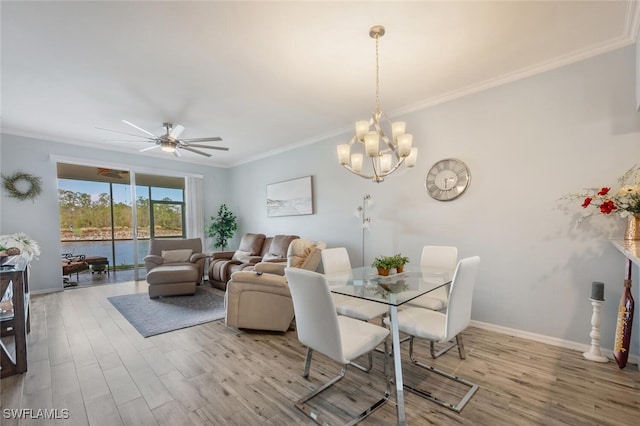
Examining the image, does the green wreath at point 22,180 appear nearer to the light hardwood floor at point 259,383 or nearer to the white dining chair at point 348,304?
the light hardwood floor at point 259,383

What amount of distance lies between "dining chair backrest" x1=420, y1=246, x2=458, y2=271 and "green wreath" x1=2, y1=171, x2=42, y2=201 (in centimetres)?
624

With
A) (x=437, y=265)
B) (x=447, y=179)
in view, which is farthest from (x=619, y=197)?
(x=437, y=265)

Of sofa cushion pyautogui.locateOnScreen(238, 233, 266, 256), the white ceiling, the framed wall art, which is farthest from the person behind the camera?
sofa cushion pyautogui.locateOnScreen(238, 233, 266, 256)

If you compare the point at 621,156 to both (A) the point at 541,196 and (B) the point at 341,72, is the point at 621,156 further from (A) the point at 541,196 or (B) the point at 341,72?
(B) the point at 341,72

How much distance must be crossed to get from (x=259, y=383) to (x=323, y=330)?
908 millimetres

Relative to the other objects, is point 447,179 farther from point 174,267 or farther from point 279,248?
point 174,267

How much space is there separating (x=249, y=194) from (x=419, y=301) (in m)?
4.87

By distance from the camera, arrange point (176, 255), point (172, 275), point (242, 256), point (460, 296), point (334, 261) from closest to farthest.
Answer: point (460, 296)
point (334, 261)
point (172, 275)
point (176, 255)
point (242, 256)

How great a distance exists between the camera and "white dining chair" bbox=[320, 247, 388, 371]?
2371 mm

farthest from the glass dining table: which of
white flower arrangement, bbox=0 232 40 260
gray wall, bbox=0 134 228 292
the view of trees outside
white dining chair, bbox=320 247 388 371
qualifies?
the view of trees outside

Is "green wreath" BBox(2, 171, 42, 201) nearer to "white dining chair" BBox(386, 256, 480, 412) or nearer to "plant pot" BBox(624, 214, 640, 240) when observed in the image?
"white dining chair" BBox(386, 256, 480, 412)

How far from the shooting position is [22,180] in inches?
178

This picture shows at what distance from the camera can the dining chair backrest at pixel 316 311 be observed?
5.12 ft

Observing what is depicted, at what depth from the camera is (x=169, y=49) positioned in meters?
2.39
